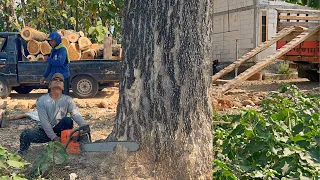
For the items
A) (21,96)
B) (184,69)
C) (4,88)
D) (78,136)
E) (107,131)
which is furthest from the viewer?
(21,96)

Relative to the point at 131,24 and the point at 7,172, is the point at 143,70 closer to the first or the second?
the point at 131,24

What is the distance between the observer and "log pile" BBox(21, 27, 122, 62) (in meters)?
11.2

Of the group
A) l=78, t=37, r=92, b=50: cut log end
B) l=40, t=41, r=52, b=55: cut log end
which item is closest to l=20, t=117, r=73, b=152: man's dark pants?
l=40, t=41, r=52, b=55: cut log end

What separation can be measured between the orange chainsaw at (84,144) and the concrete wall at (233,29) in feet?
41.5

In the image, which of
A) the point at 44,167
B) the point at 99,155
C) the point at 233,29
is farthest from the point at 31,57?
the point at 233,29

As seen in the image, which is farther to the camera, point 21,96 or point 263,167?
point 21,96

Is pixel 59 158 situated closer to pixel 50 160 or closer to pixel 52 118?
pixel 50 160

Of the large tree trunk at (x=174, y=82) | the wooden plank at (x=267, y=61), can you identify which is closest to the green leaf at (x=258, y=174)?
the large tree trunk at (x=174, y=82)

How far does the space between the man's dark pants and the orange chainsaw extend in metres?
0.34

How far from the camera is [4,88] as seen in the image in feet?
35.0

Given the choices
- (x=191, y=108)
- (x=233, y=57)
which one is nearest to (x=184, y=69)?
(x=191, y=108)

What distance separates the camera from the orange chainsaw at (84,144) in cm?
329

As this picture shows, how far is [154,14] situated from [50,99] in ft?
5.96

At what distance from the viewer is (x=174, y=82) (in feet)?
10.4
